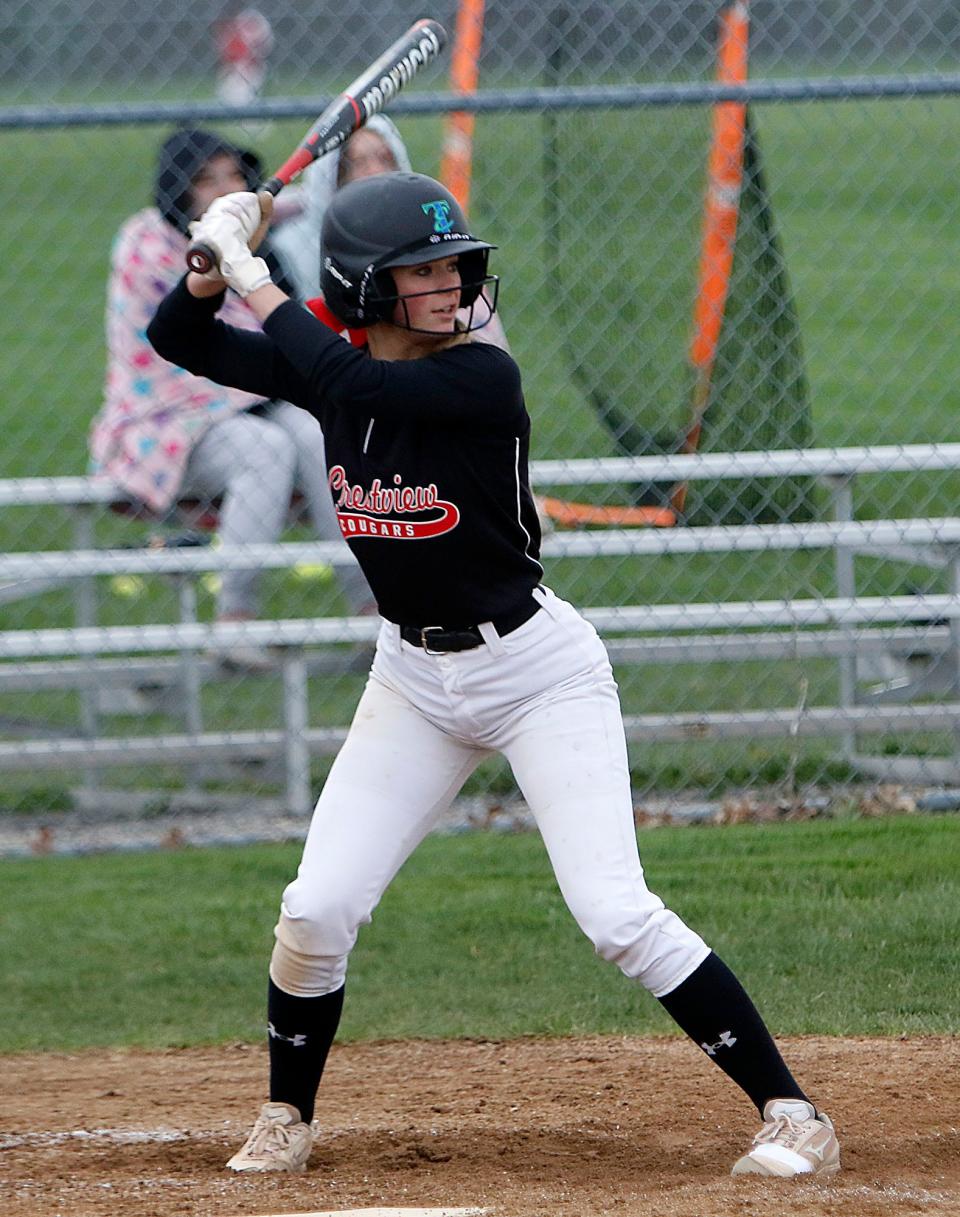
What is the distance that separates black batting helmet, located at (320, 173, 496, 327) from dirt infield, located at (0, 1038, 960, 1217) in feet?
5.02

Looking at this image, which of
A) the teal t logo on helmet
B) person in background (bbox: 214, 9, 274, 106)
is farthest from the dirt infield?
person in background (bbox: 214, 9, 274, 106)

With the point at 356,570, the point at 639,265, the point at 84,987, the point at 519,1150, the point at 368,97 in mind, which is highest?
the point at 368,97

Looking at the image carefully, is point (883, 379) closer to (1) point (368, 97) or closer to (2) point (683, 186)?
(2) point (683, 186)

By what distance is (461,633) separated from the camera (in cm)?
318

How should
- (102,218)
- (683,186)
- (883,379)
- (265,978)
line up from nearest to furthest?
1. (265,978)
2. (683,186)
3. (883,379)
4. (102,218)

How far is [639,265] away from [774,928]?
2980mm

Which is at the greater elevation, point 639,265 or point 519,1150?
point 639,265

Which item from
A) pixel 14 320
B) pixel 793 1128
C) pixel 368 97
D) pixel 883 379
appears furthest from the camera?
pixel 14 320

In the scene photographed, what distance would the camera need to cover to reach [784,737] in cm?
579

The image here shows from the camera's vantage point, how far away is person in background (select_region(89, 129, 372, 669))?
5.76 metres

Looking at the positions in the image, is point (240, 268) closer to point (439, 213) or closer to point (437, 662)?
point (439, 213)

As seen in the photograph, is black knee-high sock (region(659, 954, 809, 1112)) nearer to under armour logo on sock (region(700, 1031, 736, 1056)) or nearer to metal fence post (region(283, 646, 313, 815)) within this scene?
under armour logo on sock (region(700, 1031, 736, 1056))

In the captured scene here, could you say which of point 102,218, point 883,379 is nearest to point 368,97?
point 883,379

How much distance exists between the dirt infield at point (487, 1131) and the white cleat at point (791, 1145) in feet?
0.14
